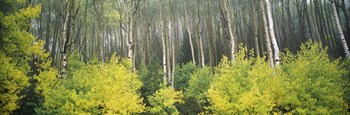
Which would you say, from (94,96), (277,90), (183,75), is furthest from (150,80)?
(277,90)

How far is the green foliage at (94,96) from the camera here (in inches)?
525

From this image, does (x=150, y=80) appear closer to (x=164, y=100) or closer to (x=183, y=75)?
(x=183, y=75)

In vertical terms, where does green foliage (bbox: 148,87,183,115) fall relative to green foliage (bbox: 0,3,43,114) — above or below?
below

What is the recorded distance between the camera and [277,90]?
14000 mm

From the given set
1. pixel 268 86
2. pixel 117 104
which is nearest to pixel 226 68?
pixel 268 86

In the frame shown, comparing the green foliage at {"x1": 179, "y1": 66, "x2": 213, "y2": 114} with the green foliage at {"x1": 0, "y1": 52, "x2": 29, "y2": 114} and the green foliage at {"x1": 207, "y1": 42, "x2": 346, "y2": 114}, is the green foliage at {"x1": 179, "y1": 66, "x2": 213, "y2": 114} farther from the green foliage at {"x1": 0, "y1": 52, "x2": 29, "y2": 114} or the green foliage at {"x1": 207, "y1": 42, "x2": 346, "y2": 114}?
the green foliage at {"x1": 0, "y1": 52, "x2": 29, "y2": 114}

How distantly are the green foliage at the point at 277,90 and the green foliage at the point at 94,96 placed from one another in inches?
179

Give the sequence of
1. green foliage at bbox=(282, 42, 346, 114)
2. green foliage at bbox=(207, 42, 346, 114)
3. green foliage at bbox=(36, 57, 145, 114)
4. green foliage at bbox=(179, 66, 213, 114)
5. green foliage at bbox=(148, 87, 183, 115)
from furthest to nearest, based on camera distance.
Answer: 1. green foliage at bbox=(179, 66, 213, 114)
2. green foliage at bbox=(148, 87, 183, 115)
3. green foliage at bbox=(282, 42, 346, 114)
4. green foliage at bbox=(36, 57, 145, 114)
5. green foliage at bbox=(207, 42, 346, 114)

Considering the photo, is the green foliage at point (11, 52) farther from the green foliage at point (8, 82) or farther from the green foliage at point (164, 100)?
the green foliage at point (164, 100)

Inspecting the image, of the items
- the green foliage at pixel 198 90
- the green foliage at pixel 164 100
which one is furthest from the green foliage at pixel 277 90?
the green foliage at pixel 198 90

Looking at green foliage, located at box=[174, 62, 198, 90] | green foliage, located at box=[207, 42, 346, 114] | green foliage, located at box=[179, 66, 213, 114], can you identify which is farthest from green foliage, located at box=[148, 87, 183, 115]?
green foliage, located at box=[174, 62, 198, 90]

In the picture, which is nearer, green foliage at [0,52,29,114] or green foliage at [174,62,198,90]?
green foliage at [0,52,29,114]

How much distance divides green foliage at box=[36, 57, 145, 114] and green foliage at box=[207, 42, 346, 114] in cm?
455

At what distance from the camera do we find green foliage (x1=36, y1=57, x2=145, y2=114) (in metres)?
13.3
